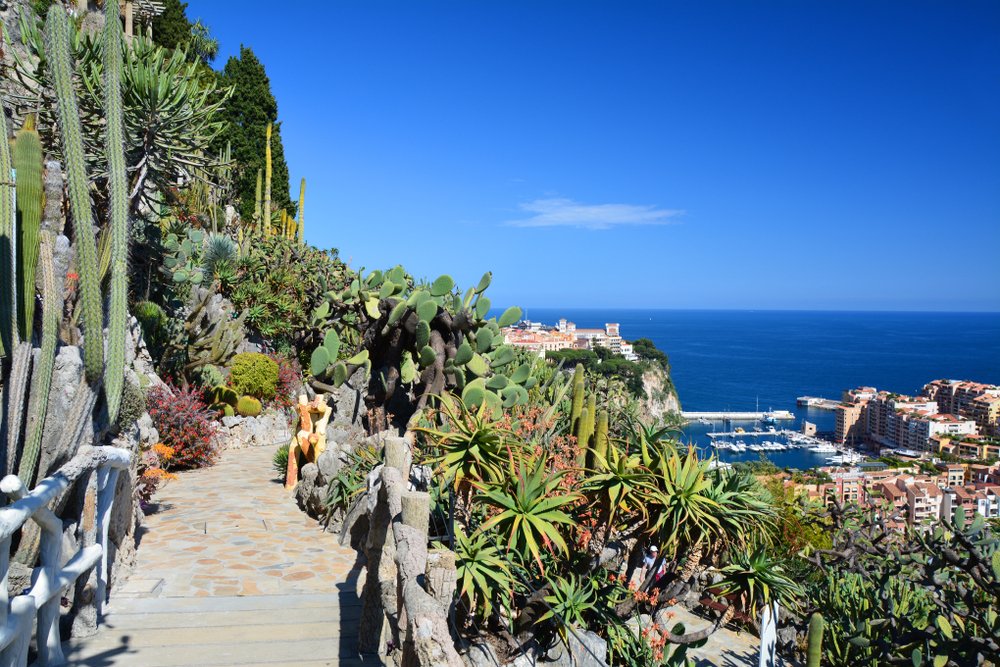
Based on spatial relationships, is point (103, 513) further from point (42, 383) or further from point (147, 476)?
point (147, 476)

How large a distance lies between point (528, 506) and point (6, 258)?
329cm

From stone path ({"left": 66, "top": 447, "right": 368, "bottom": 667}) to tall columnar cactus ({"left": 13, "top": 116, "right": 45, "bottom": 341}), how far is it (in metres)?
2.02

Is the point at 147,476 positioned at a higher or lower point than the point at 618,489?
lower

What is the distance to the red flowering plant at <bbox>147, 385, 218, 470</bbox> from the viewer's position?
956cm

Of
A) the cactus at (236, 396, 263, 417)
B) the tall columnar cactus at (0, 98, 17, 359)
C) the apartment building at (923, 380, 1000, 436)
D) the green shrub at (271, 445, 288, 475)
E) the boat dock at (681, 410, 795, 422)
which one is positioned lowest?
the boat dock at (681, 410, 795, 422)

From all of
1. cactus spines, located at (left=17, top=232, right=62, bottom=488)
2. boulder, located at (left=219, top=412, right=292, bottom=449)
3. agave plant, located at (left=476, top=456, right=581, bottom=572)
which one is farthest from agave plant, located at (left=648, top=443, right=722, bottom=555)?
boulder, located at (left=219, top=412, right=292, bottom=449)

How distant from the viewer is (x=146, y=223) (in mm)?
11547

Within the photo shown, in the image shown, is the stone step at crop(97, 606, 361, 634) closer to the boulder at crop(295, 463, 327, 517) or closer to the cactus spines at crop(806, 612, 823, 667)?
the boulder at crop(295, 463, 327, 517)

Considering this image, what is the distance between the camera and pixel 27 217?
14.0 ft

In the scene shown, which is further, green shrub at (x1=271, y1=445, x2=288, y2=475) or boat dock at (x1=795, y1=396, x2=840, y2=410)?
boat dock at (x1=795, y1=396, x2=840, y2=410)

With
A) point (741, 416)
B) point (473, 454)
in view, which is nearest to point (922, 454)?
point (473, 454)

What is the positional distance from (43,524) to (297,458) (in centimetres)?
552

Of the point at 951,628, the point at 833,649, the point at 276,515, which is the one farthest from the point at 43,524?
the point at 833,649

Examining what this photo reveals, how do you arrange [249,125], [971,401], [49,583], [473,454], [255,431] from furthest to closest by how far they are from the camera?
[971,401]
[249,125]
[255,431]
[473,454]
[49,583]
